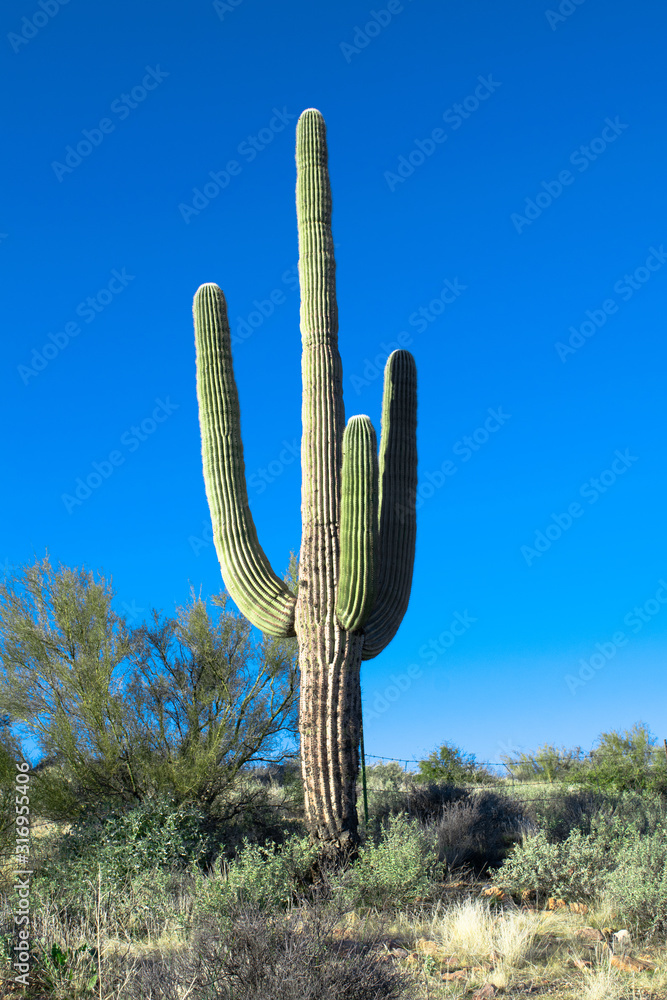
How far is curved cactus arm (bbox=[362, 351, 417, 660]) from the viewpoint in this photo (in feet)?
29.4

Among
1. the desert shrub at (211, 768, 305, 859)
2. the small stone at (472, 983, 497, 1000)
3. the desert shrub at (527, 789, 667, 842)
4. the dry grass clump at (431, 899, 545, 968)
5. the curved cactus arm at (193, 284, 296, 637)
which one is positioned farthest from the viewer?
the desert shrub at (211, 768, 305, 859)

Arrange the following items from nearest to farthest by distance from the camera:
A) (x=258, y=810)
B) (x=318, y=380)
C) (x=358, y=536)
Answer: (x=358, y=536) < (x=318, y=380) < (x=258, y=810)

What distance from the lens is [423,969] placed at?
527 centimetres

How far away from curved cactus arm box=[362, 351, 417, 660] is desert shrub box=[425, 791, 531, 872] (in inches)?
103

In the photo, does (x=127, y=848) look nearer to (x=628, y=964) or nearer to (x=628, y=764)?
(x=628, y=964)

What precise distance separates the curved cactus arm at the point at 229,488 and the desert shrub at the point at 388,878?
257 centimetres

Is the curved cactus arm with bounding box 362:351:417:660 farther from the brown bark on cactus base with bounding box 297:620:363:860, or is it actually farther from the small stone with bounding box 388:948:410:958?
the small stone with bounding box 388:948:410:958

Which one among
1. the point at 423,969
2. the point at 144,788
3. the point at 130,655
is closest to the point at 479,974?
the point at 423,969

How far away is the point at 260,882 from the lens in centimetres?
656

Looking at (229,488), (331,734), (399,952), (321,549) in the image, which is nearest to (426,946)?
(399,952)

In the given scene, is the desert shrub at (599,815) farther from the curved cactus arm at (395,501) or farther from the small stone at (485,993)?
the small stone at (485,993)

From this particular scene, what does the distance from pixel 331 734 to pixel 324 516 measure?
7.75ft

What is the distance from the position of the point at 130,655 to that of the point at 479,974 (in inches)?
278

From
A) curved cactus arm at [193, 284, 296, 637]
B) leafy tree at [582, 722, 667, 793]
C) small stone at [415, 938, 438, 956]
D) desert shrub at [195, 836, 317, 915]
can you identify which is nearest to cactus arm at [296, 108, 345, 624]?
curved cactus arm at [193, 284, 296, 637]
